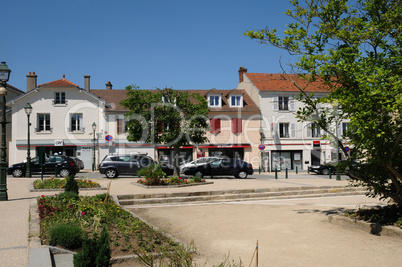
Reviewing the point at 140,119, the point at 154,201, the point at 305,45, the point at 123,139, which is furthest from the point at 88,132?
the point at 305,45

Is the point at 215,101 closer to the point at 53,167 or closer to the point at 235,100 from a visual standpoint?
the point at 235,100

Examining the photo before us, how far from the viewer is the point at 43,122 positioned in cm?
3375

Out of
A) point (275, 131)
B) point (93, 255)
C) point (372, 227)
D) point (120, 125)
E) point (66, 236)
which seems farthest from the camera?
point (275, 131)

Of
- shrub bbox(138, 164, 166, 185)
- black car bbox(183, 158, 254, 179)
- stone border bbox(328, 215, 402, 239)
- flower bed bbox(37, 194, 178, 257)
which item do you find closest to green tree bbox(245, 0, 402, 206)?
stone border bbox(328, 215, 402, 239)

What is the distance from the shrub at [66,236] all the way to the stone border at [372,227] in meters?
5.82


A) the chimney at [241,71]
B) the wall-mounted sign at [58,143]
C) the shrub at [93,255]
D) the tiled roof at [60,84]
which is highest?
the chimney at [241,71]

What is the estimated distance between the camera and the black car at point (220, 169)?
23.0 metres

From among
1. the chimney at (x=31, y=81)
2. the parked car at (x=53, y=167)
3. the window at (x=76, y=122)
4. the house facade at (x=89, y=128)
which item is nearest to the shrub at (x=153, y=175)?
the parked car at (x=53, y=167)

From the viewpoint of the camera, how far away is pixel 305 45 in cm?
873

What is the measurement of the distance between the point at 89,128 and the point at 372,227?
99.4 ft

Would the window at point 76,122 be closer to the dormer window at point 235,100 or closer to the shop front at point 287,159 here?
the dormer window at point 235,100

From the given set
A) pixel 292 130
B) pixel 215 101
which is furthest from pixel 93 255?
pixel 292 130

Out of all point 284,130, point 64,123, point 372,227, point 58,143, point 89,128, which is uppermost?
point 64,123

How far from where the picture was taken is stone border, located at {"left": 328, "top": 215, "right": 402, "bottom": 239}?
721cm
